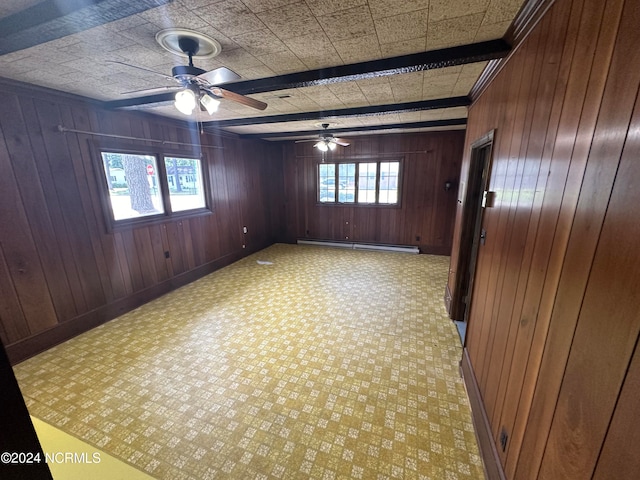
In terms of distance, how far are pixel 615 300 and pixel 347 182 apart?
5599mm

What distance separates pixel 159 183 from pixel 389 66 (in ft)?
11.2

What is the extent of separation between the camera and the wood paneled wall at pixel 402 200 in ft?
17.5

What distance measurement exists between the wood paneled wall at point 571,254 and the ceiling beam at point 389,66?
0.77 ft

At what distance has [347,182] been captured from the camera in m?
6.12

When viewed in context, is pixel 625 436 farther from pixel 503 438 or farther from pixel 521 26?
pixel 521 26

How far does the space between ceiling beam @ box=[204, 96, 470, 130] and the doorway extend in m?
0.83

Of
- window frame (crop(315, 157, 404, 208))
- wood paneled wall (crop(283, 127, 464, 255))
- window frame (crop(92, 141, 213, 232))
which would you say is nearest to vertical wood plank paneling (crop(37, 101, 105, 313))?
window frame (crop(92, 141, 213, 232))

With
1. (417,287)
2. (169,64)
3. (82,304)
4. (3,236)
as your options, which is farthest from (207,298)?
(417,287)

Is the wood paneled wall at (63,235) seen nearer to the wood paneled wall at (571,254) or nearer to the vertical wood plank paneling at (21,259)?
the vertical wood plank paneling at (21,259)

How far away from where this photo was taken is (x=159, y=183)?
379 cm

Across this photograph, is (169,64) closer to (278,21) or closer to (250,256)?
(278,21)

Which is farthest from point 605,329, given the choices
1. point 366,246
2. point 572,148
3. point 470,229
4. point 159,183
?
A: point 366,246

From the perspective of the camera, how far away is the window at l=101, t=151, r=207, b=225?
3.27 meters

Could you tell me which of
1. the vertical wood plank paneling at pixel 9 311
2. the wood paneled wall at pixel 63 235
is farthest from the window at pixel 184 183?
the vertical wood plank paneling at pixel 9 311
